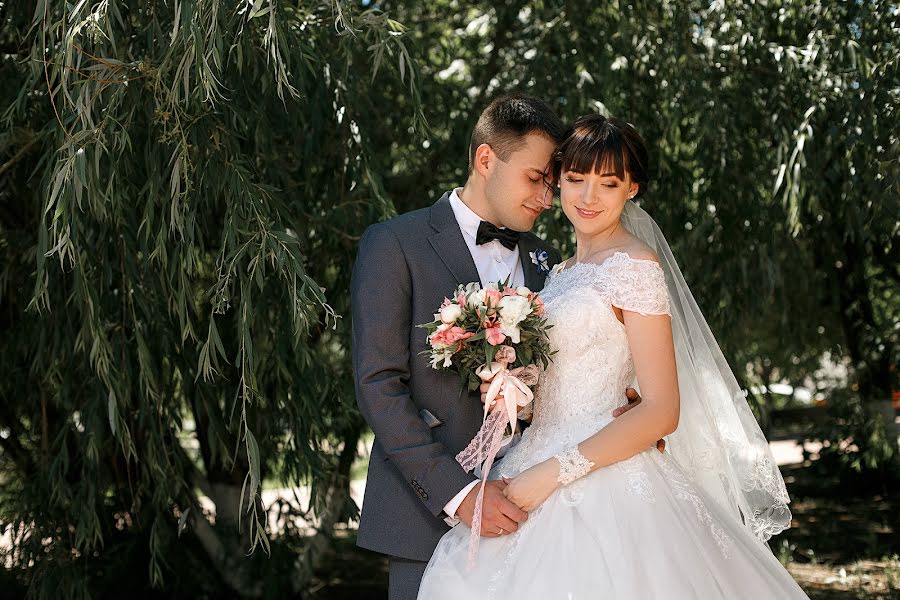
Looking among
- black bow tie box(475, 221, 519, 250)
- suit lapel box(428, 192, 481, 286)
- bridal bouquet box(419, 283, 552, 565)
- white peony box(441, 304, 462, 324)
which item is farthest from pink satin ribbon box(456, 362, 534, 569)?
black bow tie box(475, 221, 519, 250)

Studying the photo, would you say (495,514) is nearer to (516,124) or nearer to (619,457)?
(619,457)

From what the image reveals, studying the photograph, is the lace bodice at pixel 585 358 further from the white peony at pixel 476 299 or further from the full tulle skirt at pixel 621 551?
the white peony at pixel 476 299

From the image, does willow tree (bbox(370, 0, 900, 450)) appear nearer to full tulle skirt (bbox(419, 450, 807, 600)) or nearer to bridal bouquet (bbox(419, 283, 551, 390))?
full tulle skirt (bbox(419, 450, 807, 600))

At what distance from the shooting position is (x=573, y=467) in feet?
7.43

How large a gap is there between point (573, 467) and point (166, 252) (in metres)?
1.38

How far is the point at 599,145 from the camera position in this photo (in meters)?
2.39

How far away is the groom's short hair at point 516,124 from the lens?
2602mm

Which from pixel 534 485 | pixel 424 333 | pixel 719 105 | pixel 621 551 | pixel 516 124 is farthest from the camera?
pixel 719 105

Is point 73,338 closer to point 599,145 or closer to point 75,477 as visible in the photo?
point 75,477

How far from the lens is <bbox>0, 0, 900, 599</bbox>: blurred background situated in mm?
2705

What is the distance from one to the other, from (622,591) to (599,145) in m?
1.04

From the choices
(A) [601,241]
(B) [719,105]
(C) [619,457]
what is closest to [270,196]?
(A) [601,241]

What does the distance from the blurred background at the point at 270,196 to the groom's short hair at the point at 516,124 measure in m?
0.51

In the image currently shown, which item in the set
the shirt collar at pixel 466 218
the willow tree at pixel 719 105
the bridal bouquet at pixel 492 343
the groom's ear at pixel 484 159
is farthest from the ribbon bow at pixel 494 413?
the willow tree at pixel 719 105
